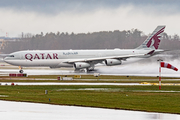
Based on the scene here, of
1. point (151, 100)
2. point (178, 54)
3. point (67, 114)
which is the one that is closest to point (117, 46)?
point (178, 54)

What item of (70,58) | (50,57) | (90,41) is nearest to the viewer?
(50,57)

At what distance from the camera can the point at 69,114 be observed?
1862cm

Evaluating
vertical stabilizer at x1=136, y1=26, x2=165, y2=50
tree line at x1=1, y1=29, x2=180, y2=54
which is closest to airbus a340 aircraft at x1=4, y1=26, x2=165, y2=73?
vertical stabilizer at x1=136, y1=26, x2=165, y2=50

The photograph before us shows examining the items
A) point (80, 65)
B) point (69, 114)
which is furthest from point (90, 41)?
point (69, 114)

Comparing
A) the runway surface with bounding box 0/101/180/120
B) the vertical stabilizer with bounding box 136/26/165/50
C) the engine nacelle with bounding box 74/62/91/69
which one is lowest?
the runway surface with bounding box 0/101/180/120

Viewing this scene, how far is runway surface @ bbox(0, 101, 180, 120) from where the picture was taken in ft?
57.2

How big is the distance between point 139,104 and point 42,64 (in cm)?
4331

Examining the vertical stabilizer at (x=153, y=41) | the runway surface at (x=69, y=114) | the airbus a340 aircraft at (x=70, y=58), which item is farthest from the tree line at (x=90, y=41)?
the runway surface at (x=69, y=114)

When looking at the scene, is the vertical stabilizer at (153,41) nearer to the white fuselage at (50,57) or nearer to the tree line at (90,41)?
the white fuselage at (50,57)

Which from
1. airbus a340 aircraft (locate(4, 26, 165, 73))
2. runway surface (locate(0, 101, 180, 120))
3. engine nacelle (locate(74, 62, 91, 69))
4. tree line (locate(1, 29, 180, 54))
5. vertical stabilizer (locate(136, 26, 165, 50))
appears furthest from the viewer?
tree line (locate(1, 29, 180, 54))

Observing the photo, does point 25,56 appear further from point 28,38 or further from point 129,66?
point 28,38

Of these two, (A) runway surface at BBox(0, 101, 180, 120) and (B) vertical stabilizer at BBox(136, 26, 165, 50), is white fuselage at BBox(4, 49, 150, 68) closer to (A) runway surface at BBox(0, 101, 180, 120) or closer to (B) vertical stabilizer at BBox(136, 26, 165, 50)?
(B) vertical stabilizer at BBox(136, 26, 165, 50)

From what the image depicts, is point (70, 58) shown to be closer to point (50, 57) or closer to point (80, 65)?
point (80, 65)

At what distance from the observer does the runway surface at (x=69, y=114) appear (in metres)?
17.4
